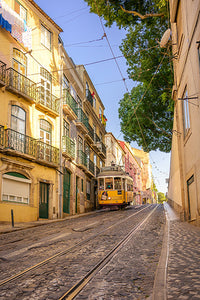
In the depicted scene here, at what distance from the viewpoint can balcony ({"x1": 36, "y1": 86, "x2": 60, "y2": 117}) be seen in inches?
728

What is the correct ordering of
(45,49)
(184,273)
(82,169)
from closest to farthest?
(184,273) < (45,49) < (82,169)

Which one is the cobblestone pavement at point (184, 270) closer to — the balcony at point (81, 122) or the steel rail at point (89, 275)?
the steel rail at point (89, 275)

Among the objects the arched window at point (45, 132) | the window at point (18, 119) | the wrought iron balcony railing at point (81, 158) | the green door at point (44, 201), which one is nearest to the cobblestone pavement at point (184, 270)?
the window at point (18, 119)

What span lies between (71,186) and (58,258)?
56.7ft

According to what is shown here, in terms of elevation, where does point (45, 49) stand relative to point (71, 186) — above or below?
above

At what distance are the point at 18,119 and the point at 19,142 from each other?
4.44 ft

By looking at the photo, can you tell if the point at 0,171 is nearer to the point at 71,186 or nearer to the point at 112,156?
the point at 71,186

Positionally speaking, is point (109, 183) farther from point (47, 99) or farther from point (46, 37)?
point (46, 37)

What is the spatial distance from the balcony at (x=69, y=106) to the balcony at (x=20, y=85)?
11.7ft

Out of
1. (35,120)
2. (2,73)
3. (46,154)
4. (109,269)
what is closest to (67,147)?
(46,154)

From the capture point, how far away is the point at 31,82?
18031 mm

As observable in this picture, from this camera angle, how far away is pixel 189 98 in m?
9.33

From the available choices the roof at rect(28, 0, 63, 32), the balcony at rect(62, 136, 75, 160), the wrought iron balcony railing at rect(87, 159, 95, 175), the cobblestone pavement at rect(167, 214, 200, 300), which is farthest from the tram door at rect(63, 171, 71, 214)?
the cobblestone pavement at rect(167, 214, 200, 300)

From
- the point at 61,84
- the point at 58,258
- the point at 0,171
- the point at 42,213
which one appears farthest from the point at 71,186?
the point at 58,258
